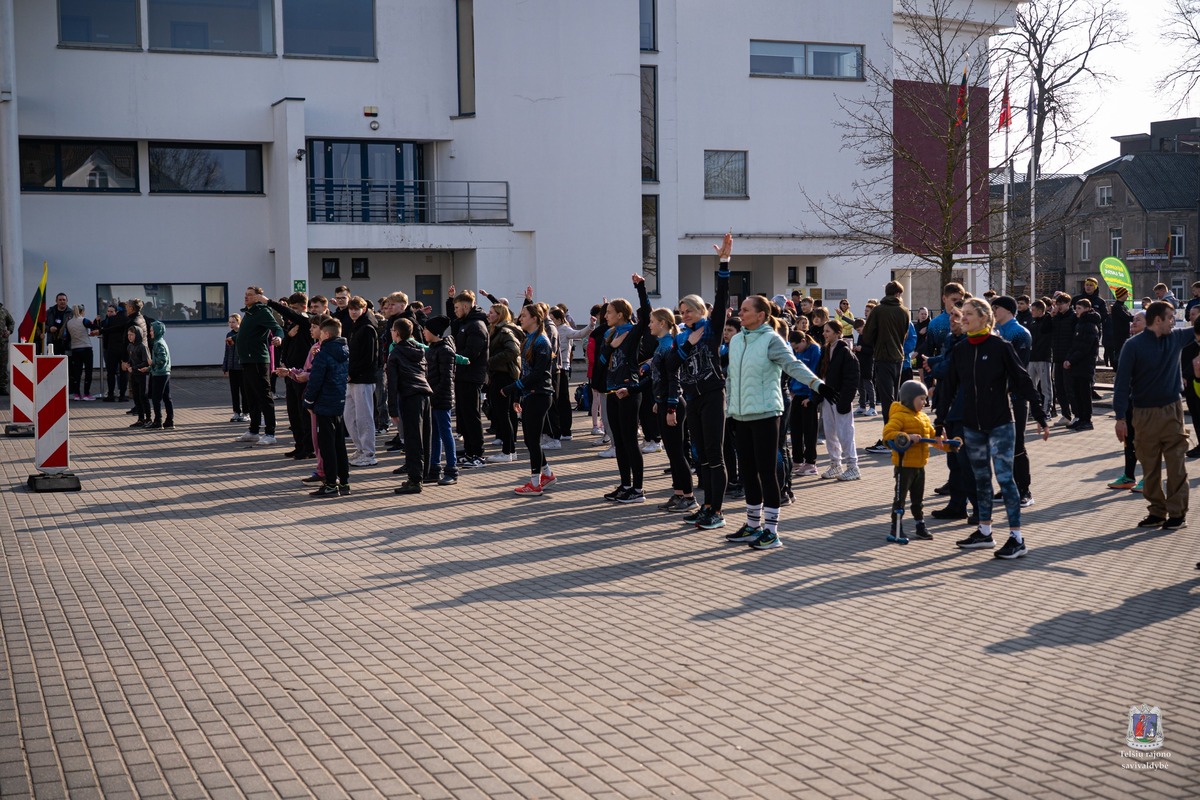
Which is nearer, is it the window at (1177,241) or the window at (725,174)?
the window at (725,174)

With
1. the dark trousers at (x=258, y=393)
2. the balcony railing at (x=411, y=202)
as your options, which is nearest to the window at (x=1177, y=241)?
the balcony railing at (x=411, y=202)

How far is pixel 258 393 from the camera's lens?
56.4ft

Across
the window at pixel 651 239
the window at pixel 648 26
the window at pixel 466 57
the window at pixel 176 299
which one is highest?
the window at pixel 648 26

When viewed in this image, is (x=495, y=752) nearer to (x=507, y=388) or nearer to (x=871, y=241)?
(x=507, y=388)

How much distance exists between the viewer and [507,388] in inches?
577

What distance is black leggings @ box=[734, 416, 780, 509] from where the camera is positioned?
32.8 ft

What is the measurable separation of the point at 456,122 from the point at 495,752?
31483 mm

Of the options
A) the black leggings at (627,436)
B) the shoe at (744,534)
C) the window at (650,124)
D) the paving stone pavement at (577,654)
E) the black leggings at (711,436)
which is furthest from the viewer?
the window at (650,124)

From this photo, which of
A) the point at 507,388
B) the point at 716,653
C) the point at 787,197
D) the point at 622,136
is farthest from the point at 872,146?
the point at 716,653

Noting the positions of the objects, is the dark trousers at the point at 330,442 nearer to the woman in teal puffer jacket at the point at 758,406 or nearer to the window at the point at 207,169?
the woman in teal puffer jacket at the point at 758,406

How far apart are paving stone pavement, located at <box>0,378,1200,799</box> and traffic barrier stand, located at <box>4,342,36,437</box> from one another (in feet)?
13.0

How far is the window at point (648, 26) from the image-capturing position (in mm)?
38375

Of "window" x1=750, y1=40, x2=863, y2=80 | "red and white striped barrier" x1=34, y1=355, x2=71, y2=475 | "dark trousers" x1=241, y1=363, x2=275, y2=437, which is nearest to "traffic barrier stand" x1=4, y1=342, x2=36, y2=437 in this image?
"red and white striped barrier" x1=34, y1=355, x2=71, y2=475

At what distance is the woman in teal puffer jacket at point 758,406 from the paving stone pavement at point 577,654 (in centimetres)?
35
